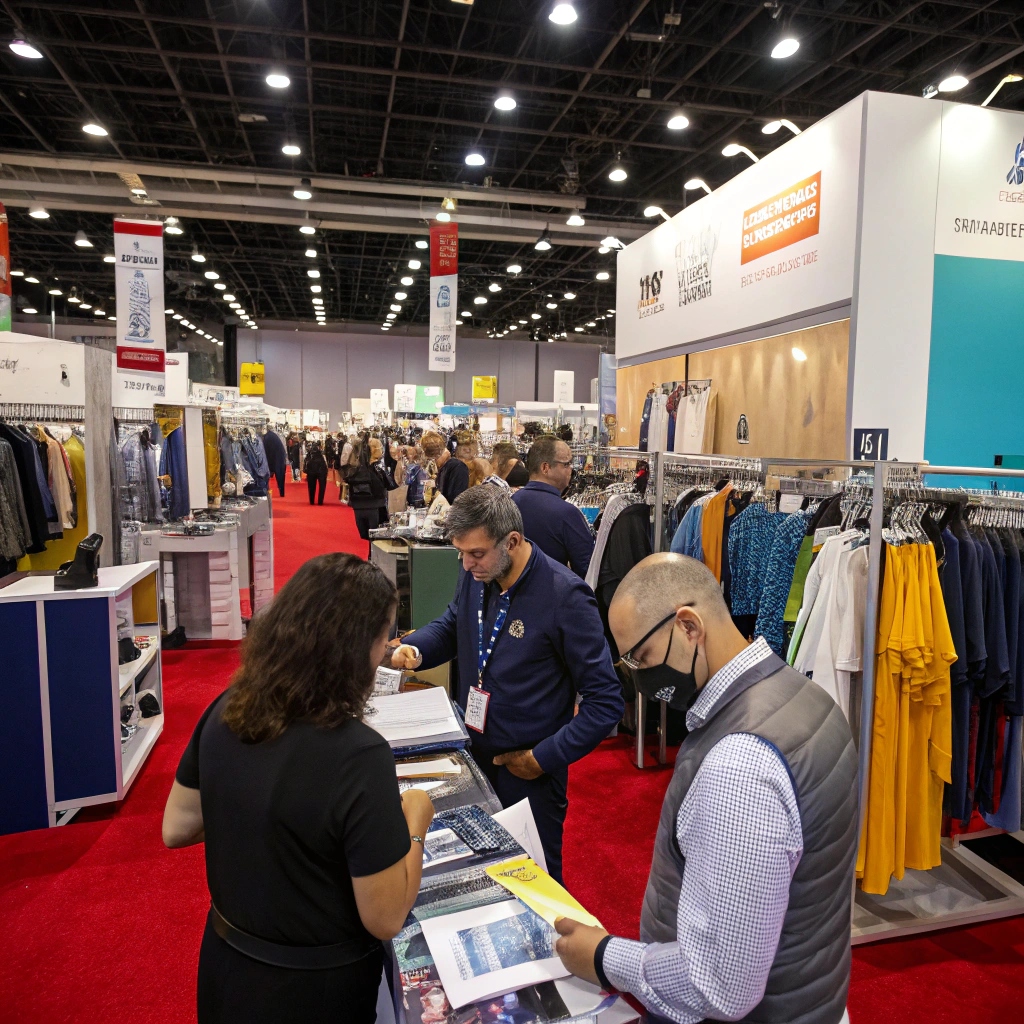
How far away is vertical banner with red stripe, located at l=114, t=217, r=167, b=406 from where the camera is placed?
6707 millimetres

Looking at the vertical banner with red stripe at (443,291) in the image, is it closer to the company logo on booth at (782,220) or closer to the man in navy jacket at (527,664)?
the company logo on booth at (782,220)

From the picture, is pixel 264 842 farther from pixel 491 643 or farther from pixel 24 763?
pixel 24 763

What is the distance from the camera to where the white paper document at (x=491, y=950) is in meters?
1.21

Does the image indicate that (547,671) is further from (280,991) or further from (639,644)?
(280,991)

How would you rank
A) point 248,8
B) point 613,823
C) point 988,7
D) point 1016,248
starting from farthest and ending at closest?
point 248,8
point 988,7
point 1016,248
point 613,823

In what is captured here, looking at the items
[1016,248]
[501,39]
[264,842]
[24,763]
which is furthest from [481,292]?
[264,842]

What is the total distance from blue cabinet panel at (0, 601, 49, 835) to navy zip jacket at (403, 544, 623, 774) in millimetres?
2500

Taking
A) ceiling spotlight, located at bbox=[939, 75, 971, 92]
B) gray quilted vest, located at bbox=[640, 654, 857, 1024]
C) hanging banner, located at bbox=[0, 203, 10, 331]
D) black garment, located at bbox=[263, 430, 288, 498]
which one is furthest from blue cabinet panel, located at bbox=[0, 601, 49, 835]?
black garment, located at bbox=[263, 430, 288, 498]

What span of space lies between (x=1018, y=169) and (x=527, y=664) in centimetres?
430

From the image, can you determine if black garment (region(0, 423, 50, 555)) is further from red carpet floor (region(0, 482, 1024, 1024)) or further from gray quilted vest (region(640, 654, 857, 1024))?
gray quilted vest (region(640, 654, 857, 1024))

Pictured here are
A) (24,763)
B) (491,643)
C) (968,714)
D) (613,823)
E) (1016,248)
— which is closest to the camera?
(491,643)

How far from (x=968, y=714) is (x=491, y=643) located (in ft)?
6.29

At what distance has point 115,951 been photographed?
2.82m

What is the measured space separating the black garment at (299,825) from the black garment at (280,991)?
6cm
